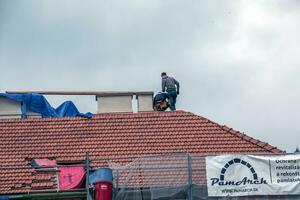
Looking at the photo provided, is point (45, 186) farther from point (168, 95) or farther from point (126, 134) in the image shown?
point (168, 95)

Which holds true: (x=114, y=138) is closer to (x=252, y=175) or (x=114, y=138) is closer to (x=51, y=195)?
(x=51, y=195)

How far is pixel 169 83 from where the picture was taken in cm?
2292

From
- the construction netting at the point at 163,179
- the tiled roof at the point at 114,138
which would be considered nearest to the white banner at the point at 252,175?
the construction netting at the point at 163,179

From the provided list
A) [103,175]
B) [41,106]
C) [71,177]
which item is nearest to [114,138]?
[71,177]

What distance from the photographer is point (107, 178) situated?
1560 centimetres

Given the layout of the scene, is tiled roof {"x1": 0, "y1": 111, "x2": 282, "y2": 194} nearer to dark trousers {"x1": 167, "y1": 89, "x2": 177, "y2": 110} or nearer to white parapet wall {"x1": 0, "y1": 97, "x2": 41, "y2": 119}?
dark trousers {"x1": 167, "y1": 89, "x2": 177, "y2": 110}

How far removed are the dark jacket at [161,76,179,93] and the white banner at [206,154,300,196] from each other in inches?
293

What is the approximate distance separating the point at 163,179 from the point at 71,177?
9.07ft

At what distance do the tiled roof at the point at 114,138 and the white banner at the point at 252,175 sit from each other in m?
4.13

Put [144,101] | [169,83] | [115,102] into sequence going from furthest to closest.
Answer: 1. [144,101]
2. [115,102]
3. [169,83]

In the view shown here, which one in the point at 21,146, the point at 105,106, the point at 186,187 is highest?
the point at 105,106

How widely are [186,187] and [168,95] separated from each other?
789 cm

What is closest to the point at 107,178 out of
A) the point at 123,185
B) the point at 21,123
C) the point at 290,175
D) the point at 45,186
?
the point at 123,185

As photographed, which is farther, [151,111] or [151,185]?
[151,111]
